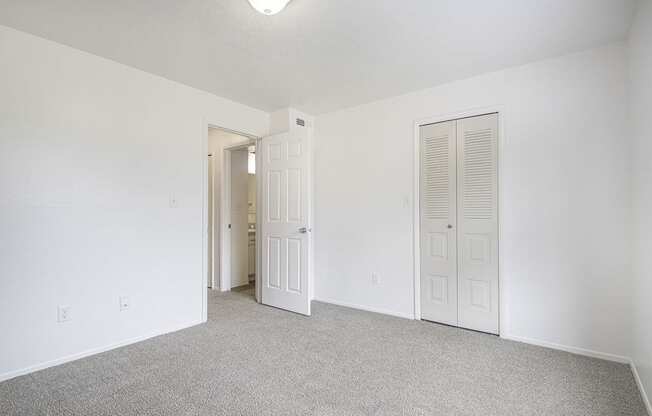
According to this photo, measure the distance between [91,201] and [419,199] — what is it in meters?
2.92

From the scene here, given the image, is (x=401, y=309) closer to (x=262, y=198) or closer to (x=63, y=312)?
(x=262, y=198)

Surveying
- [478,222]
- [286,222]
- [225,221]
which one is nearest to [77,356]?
[286,222]

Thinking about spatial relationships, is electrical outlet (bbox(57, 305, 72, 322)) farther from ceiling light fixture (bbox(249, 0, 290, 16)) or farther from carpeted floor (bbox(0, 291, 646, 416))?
ceiling light fixture (bbox(249, 0, 290, 16))

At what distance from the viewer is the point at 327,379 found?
2088 millimetres

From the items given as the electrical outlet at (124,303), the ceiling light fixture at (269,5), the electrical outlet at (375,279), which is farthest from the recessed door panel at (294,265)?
the ceiling light fixture at (269,5)

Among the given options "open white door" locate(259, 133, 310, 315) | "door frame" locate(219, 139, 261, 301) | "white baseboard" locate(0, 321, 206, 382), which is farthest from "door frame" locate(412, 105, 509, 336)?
"door frame" locate(219, 139, 261, 301)

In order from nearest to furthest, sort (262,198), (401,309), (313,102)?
(401,309) → (313,102) → (262,198)

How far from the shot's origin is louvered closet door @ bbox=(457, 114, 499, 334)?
284 centimetres

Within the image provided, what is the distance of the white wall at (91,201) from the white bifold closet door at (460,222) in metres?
2.32

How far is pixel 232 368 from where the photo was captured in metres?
2.24

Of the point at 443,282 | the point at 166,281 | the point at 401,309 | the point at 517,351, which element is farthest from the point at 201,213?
the point at 517,351

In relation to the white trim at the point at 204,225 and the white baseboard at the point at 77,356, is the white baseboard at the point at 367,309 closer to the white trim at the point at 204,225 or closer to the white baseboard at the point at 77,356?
the white trim at the point at 204,225

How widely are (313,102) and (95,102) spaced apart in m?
2.06

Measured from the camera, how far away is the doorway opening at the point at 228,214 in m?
4.56
